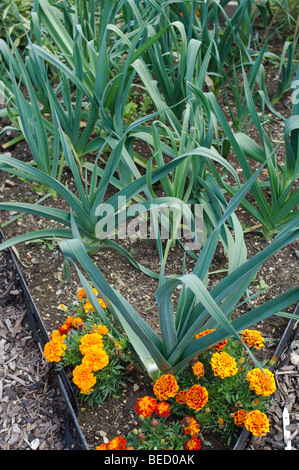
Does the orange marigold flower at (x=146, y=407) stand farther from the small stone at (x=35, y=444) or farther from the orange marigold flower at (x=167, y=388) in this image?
the small stone at (x=35, y=444)

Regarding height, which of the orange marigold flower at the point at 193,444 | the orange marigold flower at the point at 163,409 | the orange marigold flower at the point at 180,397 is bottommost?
the orange marigold flower at the point at 193,444

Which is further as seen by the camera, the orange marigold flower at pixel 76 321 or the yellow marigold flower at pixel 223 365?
the orange marigold flower at pixel 76 321

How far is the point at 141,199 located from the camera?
2.00 metres

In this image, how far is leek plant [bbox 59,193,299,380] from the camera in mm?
1155

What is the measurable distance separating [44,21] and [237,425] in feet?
5.57

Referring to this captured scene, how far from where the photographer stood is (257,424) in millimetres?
1305

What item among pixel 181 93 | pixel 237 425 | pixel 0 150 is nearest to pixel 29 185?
pixel 0 150

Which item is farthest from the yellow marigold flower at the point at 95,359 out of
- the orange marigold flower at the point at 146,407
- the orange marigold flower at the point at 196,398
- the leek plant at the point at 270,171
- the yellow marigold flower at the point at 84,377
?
the leek plant at the point at 270,171

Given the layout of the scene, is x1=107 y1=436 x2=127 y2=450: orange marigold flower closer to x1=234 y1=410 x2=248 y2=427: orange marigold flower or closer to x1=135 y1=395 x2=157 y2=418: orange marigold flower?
x1=135 y1=395 x2=157 y2=418: orange marigold flower

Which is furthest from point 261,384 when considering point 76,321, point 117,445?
point 76,321

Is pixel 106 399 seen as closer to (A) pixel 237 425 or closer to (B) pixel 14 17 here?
(A) pixel 237 425

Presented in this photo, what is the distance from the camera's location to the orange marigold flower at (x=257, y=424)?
1.30 meters

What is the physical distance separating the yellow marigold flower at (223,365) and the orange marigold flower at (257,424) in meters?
0.12

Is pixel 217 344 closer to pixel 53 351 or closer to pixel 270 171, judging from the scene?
pixel 53 351
